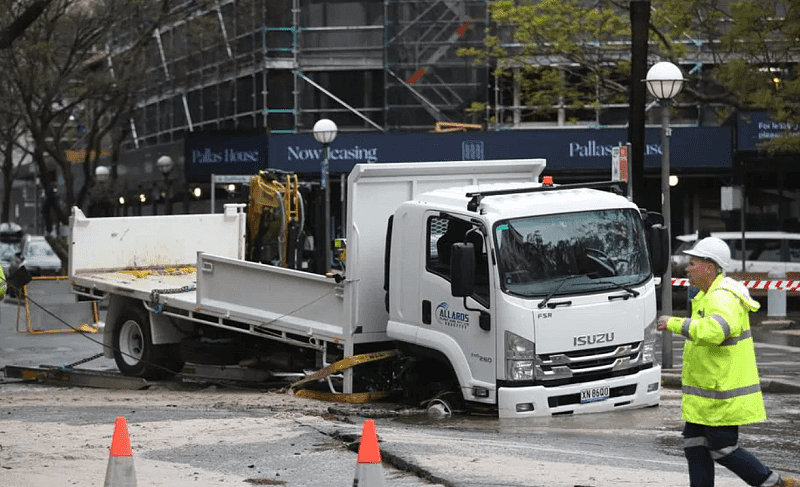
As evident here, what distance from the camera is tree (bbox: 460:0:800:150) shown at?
28922 millimetres

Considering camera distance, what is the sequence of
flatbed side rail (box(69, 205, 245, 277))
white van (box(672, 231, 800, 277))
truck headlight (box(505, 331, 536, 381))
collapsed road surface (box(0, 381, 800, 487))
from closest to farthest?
collapsed road surface (box(0, 381, 800, 487)), truck headlight (box(505, 331, 536, 381)), flatbed side rail (box(69, 205, 245, 277)), white van (box(672, 231, 800, 277))

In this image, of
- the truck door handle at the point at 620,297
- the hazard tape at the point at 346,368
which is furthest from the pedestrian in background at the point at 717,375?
the hazard tape at the point at 346,368

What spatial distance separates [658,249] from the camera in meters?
13.9

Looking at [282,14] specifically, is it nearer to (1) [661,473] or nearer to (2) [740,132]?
(2) [740,132]

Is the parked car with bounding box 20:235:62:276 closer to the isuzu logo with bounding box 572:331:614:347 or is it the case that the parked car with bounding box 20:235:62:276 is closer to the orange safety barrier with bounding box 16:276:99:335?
the orange safety barrier with bounding box 16:276:99:335

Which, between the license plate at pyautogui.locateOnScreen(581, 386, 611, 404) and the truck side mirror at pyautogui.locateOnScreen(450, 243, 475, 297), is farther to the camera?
the license plate at pyautogui.locateOnScreen(581, 386, 611, 404)

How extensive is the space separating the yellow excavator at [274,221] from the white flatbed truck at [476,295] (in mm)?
2961

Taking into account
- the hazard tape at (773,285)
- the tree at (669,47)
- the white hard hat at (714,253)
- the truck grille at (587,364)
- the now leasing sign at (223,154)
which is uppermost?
the tree at (669,47)

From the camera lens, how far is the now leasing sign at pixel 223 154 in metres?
40.8

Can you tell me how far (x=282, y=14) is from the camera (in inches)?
1710

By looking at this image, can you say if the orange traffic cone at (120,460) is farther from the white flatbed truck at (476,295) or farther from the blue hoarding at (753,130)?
the blue hoarding at (753,130)

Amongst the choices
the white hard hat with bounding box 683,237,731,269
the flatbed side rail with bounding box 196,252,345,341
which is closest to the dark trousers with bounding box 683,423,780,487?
the white hard hat with bounding box 683,237,731,269

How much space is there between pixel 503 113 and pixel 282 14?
715cm

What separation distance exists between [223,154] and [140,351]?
24370 millimetres
